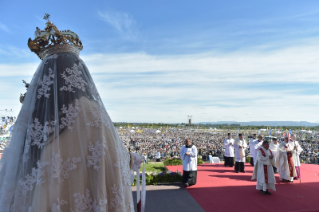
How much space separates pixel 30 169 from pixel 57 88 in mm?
572

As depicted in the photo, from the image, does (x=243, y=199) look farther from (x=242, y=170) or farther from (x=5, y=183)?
(x=5, y=183)

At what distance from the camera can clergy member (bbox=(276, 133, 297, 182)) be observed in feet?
25.6

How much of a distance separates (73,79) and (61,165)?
0.61 m

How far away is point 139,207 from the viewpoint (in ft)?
7.97

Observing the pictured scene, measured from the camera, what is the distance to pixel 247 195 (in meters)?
6.37

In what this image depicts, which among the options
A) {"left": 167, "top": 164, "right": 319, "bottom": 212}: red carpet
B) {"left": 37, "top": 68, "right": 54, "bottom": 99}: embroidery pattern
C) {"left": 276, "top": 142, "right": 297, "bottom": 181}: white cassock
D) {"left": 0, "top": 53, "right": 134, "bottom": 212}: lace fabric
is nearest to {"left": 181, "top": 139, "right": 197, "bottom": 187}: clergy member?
{"left": 167, "top": 164, "right": 319, "bottom": 212}: red carpet

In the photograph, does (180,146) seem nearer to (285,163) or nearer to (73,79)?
(285,163)

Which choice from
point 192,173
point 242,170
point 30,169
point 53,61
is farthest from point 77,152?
point 242,170

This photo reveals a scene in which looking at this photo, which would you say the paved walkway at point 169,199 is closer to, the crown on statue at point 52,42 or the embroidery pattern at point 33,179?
the embroidery pattern at point 33,179

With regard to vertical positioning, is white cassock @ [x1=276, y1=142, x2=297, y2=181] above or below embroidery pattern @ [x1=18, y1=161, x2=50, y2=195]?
below

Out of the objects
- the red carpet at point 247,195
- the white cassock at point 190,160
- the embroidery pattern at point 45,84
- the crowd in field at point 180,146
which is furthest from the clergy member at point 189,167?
the embroidery pattern at point 45,84

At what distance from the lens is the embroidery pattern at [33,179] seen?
1.31 metres

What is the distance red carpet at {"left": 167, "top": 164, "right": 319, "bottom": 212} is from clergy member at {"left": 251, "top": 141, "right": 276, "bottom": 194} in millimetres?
253

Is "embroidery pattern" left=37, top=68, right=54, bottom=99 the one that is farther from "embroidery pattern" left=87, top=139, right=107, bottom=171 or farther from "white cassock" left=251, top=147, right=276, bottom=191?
"white cassock" left=251, top=147, right=276, bottom=191
